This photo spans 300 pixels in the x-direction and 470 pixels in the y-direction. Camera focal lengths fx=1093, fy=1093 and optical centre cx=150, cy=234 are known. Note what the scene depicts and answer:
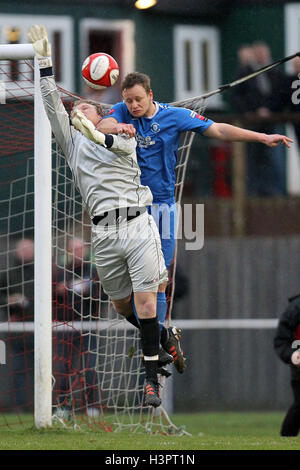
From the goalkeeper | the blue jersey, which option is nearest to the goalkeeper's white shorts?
the goalkeeper

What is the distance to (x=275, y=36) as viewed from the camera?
1909 centimetres

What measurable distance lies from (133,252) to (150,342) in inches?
28.3

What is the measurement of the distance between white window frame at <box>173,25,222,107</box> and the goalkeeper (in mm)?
10896

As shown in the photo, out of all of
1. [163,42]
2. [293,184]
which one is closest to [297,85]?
[293,184]

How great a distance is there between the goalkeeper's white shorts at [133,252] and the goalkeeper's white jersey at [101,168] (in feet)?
0.51

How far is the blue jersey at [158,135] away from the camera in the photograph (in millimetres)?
8539

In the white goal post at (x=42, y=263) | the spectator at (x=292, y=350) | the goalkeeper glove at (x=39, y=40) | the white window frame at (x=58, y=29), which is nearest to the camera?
the goalkeeper glove at (x=39, y=40)

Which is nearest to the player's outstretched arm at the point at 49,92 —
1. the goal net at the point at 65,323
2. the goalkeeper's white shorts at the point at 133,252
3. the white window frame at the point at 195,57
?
the goalkeeper's white shorts at the point at 133,252

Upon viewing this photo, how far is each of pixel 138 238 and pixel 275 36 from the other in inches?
460

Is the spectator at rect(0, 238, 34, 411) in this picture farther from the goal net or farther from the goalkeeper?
the goalkeeper

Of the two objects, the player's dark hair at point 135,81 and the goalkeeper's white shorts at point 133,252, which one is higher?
the player's dark hair at point 135,81

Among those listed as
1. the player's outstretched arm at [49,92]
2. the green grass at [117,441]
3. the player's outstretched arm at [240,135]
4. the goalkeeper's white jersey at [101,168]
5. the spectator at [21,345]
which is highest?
the player's outstretched arm at [49,92]

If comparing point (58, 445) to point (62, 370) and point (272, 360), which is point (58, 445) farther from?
point (272, 360)

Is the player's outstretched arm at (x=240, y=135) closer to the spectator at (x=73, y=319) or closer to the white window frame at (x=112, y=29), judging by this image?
the spectator at (x=73, y=319)
